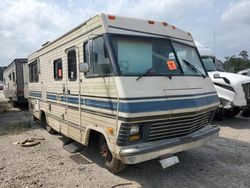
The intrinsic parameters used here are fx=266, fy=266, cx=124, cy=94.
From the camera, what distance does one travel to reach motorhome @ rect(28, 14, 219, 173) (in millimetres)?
4145

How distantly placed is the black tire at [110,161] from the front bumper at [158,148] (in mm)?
637

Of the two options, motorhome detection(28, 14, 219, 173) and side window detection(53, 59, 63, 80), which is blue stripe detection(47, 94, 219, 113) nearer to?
motorhome detection(28, 14, 219, 173)

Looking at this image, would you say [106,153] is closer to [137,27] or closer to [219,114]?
[137,27]

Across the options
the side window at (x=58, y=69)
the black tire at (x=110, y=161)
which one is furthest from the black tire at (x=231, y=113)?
the black tire at (x=110, y=161)

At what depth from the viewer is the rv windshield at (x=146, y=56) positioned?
14.5ft

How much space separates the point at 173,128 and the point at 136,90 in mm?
994

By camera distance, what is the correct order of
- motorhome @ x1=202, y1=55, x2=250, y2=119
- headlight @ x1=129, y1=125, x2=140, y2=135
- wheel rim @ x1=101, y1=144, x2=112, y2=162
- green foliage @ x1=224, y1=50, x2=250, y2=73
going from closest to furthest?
headlight @ x1=129, y1=125, x2=140, y2=135, wheel rim @ x1=101, y1=144, x2=112, y2=162, motorhome @ x1=202, y1=55, x2=250, y2=119, green foliage @ x1=224, y1=50, x2=250, y2=73

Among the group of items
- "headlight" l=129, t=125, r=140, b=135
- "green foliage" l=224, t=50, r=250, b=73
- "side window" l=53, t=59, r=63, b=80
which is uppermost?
"green foliage" l=224, t=50, r=250, b=73

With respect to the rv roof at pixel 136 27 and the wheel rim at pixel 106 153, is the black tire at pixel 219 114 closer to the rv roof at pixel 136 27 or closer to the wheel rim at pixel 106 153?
the rv roof at pixel 136 27

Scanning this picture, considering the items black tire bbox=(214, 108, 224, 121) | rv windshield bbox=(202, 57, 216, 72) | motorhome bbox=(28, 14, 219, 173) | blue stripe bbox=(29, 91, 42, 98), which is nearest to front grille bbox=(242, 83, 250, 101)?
black tire bbox=(214, 108, 224, 121)

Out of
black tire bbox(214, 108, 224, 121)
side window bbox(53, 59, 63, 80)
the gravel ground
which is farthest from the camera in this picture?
black tire bbox(214, 108, 224, 121)

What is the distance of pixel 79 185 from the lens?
14.9ft

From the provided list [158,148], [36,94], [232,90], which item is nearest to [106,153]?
[158,148]

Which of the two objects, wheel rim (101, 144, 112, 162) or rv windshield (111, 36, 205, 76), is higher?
rv windshield (111, 36, 205, 76)
